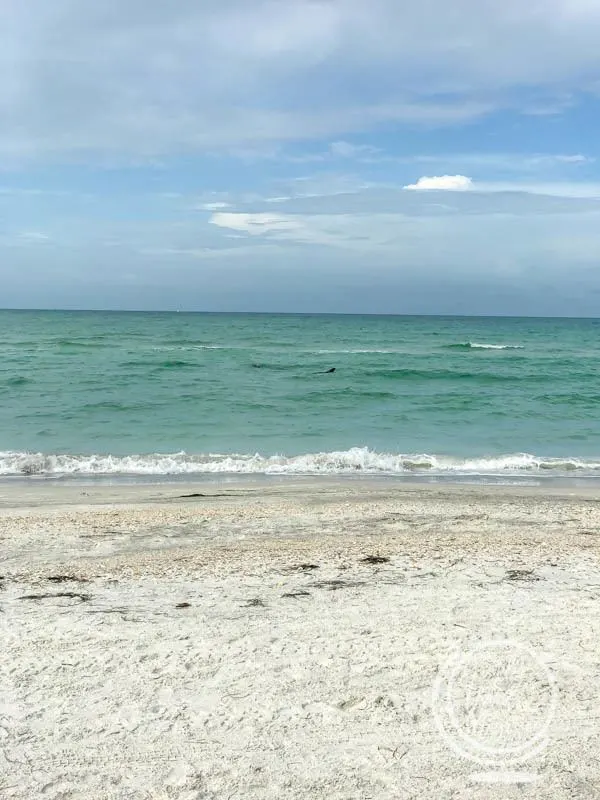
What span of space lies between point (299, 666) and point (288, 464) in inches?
369

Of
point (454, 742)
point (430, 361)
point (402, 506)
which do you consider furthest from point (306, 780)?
point (430, 361)

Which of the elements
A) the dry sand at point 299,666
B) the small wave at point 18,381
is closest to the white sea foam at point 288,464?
the dry sand at point 299,666

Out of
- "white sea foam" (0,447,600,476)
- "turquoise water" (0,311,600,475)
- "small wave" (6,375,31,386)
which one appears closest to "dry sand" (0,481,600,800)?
"white sea foam" (0,447,600,476)

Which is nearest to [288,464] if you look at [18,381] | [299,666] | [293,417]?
[293,417]

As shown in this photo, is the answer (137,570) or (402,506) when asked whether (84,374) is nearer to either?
(402,506)

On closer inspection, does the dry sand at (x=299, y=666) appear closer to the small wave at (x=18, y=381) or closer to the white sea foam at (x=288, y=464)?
the white sea foam at (x=288, y=464)

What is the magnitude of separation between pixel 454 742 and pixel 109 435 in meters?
13.3

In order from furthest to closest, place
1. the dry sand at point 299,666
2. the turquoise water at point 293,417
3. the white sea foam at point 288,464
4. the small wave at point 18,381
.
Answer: the small wave at point 18,381 → the turquoise water at point 293,417 → the white sea foam at point 288,464 → the dry sand at point 299,666

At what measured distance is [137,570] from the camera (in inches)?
258

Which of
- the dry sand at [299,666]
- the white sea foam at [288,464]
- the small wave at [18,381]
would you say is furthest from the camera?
the small wave at [18,381]

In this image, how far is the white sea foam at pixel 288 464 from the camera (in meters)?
13.3

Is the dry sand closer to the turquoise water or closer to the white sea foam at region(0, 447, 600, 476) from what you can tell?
the white sea foam at region(0, 447, 600, 476)

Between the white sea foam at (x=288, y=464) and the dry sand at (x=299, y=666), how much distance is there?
5.46 meters

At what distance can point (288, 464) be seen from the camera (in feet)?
45.4
